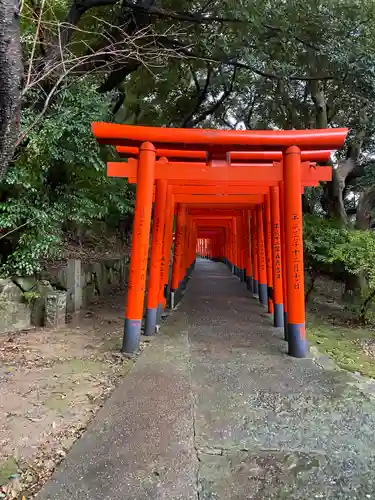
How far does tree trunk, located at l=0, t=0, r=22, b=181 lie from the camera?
86.4 inches

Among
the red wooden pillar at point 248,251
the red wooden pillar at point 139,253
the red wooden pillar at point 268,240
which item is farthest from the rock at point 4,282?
the red wooden pillar at point 248,251

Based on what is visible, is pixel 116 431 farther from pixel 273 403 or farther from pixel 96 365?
pixel 96 365

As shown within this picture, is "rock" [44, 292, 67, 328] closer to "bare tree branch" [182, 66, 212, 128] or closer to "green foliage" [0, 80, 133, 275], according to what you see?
"green foliage" [0, 80, 133, 275]

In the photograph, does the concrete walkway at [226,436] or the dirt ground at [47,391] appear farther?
the dirt ground at [47,391]

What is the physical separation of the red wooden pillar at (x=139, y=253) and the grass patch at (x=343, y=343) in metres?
2.71

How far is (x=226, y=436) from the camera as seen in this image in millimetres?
2486

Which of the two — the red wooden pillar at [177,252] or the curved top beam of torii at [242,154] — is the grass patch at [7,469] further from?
the red wooden pillar at [177,252]

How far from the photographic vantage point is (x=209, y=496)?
190 centimetres

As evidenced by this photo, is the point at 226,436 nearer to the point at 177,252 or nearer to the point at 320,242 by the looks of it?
the point at 320,242

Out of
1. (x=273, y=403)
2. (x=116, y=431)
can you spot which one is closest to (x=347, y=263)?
(x=273, y=403)

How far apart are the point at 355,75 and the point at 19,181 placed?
674 cm

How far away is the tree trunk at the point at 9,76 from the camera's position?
2.20 m

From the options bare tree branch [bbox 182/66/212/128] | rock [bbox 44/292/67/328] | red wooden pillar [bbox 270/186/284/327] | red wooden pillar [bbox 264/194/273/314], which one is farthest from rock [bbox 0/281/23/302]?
bare tree branch [bbox 182/66/212/128]

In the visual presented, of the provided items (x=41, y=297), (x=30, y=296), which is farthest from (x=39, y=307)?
(x=30, y=296)
